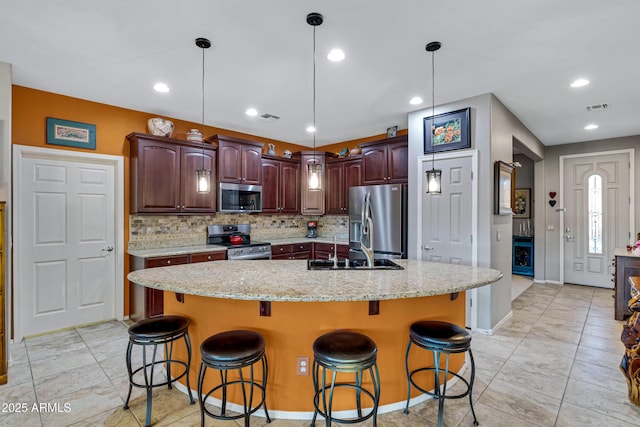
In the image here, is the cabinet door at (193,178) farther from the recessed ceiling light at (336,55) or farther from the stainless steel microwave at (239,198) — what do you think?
the recessed ceiling light at (336,55)

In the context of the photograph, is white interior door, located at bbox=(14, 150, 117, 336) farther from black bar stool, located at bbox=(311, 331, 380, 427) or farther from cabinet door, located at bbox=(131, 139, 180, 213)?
black bar stool, located at bbox=(311, 331, 380, 427)

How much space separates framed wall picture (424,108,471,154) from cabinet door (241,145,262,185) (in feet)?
8.47

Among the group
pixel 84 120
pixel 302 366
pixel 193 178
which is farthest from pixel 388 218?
pixel 84 120

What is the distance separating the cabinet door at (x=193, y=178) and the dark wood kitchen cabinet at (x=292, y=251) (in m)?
1.18

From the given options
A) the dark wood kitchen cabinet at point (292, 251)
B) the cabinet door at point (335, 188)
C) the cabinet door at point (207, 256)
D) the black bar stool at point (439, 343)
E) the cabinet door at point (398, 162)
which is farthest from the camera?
the cabinet door at point (335, 188)

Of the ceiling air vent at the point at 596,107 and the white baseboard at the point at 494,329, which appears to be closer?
the white baseboard at the point at 494,329

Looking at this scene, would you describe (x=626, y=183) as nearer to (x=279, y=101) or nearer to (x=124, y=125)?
(x=279, y=101)

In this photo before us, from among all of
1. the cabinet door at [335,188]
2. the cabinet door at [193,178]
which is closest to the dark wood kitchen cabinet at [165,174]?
the cabinet door at [193,178]

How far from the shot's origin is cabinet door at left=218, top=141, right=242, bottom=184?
458cm

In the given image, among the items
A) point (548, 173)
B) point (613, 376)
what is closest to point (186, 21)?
point (613, 376)

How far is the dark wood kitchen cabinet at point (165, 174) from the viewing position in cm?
388

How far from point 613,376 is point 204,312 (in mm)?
3396

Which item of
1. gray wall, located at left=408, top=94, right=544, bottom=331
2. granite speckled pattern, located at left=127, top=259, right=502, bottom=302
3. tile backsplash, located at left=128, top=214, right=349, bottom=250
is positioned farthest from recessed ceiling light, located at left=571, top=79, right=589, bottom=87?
tile backsplash, located at left=128, top=214, right=349, bottom=250

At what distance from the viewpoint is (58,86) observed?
3361mm
